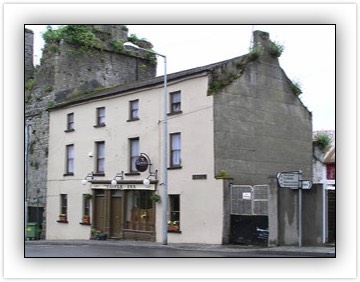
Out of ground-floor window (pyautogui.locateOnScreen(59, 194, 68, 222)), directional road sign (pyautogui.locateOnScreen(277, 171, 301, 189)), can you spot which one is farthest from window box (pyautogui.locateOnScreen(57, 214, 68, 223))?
directional road sign (pyautogui.locateOnScreen(277, 171, 301, 189))

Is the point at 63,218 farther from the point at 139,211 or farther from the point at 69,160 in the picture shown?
the point at 139,211

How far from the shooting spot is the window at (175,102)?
62.9 feet

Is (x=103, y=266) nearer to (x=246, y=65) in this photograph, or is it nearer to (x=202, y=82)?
(x=202, y=82)

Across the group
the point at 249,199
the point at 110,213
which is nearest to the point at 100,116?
the point at 110,213

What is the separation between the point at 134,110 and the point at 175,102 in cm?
201

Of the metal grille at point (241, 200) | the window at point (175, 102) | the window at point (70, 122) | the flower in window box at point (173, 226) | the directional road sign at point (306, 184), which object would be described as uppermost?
the window at point (175, 102)

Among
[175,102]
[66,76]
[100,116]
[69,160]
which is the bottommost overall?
[69,160]

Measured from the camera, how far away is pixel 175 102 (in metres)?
19.3

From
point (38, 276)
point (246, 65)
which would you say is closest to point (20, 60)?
point (38, 276)

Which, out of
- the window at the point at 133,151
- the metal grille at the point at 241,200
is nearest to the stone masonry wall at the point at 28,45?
the window at the point at 133,151

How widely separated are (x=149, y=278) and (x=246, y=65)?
37.6ft

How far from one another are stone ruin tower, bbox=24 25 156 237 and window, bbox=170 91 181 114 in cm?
516

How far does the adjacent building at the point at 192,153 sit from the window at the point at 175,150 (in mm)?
32

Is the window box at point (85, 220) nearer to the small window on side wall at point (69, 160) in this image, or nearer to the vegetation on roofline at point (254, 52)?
the small window on side wall at point (69, 160)
